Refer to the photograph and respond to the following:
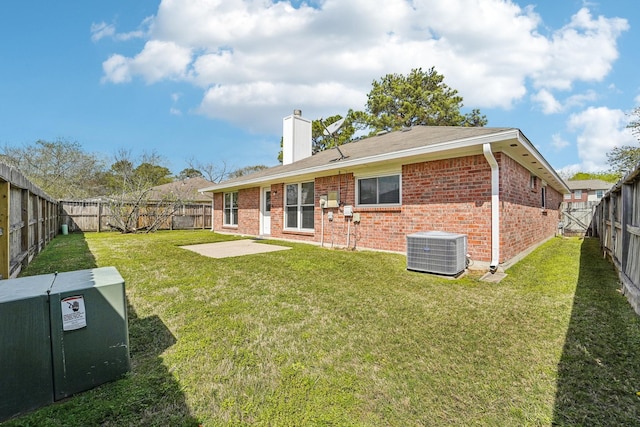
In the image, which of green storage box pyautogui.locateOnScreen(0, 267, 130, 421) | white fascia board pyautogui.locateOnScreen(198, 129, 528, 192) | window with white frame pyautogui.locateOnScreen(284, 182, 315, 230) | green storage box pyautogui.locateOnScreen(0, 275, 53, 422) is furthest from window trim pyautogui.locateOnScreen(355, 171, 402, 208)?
green storage box pyautogui.locateOnScreen(0, 275, 53, 422)

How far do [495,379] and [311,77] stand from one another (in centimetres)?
1539

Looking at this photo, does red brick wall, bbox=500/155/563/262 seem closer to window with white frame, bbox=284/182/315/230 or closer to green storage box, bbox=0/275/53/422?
window with white frame, bbox=284/182/315/230

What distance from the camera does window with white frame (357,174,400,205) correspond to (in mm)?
7449

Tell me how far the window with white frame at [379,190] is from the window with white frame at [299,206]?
2.04 meters

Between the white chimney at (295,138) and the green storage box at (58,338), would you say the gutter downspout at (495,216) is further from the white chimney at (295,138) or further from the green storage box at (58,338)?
the white chimney at (295,138)

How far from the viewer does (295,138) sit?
1373 centimetres

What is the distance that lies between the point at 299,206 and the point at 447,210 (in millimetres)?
5070

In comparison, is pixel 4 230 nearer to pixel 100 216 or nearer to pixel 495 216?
pixel 495 216

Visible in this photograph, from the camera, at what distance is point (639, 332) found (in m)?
2.97

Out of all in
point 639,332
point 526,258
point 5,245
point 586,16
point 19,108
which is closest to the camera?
point 639,332

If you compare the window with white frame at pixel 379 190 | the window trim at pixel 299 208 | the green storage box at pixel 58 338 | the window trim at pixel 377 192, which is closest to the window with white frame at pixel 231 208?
the window trim at pixel 299 208

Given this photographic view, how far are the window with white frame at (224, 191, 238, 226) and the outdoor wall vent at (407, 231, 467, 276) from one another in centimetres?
1012

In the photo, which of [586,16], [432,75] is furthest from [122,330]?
[432,75]

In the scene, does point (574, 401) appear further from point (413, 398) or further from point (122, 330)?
point (122, 330)
